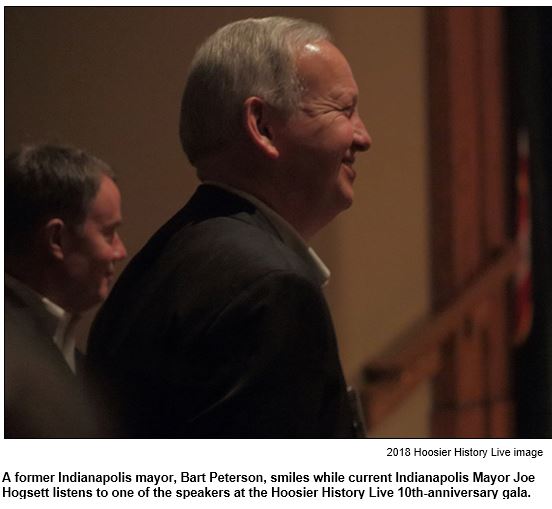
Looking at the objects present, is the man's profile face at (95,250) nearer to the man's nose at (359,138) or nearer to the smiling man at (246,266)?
the smiling man at (246,266)

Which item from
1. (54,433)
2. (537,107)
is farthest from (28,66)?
(537,107)

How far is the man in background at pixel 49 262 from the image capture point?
4.61 ft

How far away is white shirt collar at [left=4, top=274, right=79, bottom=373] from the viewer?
1.36m

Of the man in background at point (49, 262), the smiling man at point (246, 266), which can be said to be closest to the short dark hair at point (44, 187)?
the man in background at point (49, 262)

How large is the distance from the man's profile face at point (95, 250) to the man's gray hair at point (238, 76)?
20 cm

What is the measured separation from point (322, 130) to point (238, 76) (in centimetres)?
13

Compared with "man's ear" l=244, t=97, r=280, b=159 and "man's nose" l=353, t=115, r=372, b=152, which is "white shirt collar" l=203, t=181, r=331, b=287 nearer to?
"man's ear" l=244, t=97, r=280, b=159

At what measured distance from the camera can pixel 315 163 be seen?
133 centimetres

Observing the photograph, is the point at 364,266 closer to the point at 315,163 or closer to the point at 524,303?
the point at 524,303

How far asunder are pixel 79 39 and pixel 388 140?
0.68m

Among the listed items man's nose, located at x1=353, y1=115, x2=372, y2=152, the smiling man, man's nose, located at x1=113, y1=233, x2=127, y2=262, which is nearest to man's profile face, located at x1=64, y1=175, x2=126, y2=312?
man's nose, located at x1=113, y1=233, x2=127, y2=262

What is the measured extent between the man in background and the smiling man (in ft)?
0.38

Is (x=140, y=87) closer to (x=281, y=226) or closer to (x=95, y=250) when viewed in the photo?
(x=95, y=250)
